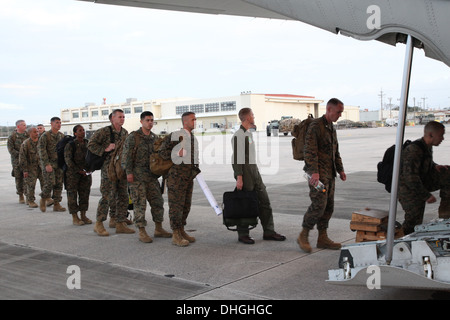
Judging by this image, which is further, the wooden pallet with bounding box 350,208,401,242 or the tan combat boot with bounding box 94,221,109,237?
the tan combat boot with bounding box 94,221,109,237

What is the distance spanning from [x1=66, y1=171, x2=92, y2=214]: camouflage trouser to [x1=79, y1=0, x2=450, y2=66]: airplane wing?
5.13 metres

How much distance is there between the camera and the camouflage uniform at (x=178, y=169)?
677 cm

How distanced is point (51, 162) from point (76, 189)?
1.94 m

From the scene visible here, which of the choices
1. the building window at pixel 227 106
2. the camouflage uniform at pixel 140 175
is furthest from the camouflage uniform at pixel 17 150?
the building window at pixel 227 106

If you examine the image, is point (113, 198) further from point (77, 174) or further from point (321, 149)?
point (321, 149)

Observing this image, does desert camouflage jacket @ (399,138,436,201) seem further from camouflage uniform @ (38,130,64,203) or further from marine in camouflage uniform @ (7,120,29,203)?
marine in camouflage uniform @ (7,120,29,203)

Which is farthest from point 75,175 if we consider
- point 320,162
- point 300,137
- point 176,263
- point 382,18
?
point 382,18

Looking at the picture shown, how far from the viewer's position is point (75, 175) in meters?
8.66

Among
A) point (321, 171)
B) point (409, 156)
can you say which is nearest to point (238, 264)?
point (321, 171)

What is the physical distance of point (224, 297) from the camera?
4.64 metres

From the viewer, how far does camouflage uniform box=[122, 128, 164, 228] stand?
7.18m

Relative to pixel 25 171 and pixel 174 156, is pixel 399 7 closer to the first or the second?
pixel 174 156

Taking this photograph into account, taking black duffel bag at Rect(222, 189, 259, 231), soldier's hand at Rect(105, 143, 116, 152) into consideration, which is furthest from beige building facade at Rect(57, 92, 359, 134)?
black duffel bag at Rect(222, 189, 259, 231)
